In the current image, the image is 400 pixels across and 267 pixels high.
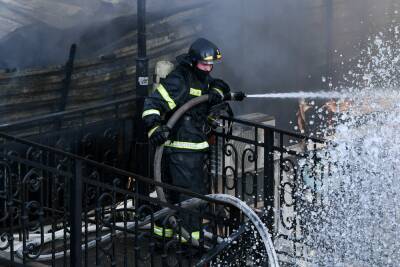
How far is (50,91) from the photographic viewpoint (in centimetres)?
990

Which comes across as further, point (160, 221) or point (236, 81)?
point (236, 81)

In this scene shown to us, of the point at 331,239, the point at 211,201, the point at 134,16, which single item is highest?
the point at 134,16

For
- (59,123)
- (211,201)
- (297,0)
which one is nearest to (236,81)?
(297,0)

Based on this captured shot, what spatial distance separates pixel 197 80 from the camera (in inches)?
323

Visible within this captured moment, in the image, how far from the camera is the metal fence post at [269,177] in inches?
310

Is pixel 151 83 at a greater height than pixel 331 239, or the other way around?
pixel 151 83

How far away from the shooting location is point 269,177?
8.05m

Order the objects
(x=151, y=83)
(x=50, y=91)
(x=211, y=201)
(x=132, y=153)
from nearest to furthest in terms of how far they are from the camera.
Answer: (x=211, y=201) < (x=132, y=153) < (x=50, y=91) < (x=151, y=83)

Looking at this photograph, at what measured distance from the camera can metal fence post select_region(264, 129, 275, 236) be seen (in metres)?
7.88

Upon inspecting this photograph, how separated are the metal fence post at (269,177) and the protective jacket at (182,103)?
0.66 metres

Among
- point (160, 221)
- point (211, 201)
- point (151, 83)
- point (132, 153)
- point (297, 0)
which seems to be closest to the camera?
point (211, 201)

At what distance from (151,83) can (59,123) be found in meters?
2.19

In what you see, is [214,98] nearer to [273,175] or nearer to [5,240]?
[273,175]

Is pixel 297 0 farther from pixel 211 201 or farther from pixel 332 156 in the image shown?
pixel 211 201
